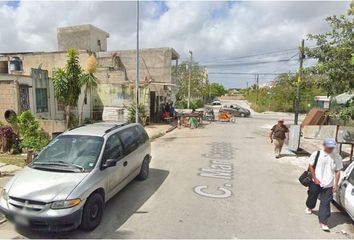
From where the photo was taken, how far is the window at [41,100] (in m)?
16.0

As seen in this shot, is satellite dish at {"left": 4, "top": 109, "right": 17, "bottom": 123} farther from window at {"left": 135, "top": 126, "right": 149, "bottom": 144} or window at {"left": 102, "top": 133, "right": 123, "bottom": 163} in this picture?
window at {"left": 102, "top": 133, "right": 123, "bottom": 163}

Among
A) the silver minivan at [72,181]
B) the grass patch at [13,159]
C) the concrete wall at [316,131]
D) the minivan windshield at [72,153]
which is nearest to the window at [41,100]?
the grass patch at [13,159]

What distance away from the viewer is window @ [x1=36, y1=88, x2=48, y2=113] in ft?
52.6

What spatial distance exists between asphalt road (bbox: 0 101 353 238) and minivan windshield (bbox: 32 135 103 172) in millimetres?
1147

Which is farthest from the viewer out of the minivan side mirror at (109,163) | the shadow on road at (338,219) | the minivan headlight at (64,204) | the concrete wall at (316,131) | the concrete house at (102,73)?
the concrete house at (102,73)

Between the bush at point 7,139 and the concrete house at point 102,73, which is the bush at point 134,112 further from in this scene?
the bush at point 7,139

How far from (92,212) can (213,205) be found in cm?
258

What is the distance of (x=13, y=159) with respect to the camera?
9555 mm

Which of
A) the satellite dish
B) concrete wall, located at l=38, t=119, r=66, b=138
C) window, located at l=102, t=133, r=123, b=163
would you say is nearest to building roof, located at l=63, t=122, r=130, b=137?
window, located at l=102, t=133, r=123, b=163

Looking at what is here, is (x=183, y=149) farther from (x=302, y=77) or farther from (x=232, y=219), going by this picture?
(x=232, y=219)

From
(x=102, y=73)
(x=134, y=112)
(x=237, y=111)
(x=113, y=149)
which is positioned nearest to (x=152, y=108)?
(x=134, y=112)

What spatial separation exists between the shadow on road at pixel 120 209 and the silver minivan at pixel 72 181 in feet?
0.60

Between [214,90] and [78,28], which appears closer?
[78,28]

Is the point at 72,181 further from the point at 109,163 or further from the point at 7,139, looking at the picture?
the point at 7,139
